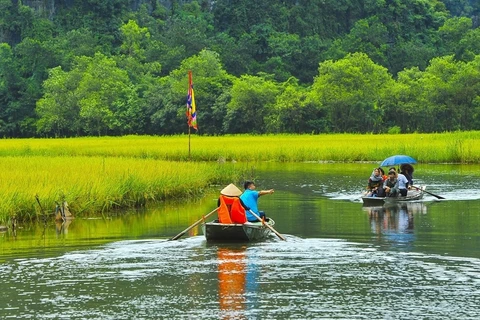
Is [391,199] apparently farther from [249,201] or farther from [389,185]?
[249,201]

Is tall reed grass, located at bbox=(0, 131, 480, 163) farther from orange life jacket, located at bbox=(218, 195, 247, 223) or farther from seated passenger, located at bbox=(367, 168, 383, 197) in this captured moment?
orange life jacket, located at bbox=(218, 195, 247, 223)

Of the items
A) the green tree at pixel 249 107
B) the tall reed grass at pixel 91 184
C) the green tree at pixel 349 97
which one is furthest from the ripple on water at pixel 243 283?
the green tree at pixel 349 97

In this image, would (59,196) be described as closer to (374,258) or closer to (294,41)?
(374,258)

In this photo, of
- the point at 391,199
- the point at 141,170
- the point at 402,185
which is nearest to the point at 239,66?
the point at 141,170

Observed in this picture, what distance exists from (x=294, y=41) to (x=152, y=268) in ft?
277

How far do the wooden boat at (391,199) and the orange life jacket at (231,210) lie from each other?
726cm

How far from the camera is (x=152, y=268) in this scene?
14.1 m

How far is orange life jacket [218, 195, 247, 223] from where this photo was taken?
16.4 meters

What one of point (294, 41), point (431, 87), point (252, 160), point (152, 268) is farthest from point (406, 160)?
point (294, 41)

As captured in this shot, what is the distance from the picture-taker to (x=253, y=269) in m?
13.9

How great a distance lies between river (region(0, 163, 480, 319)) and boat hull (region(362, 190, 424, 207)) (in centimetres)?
101

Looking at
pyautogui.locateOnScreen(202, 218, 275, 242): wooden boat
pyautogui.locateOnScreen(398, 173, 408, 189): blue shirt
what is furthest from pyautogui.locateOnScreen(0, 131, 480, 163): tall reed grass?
pyautogui.locateOnScreen(202, 218, 275, 242): wooden boat

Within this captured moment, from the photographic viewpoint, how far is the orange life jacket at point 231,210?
1641 centimetres

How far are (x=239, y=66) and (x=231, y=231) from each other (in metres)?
77.5
